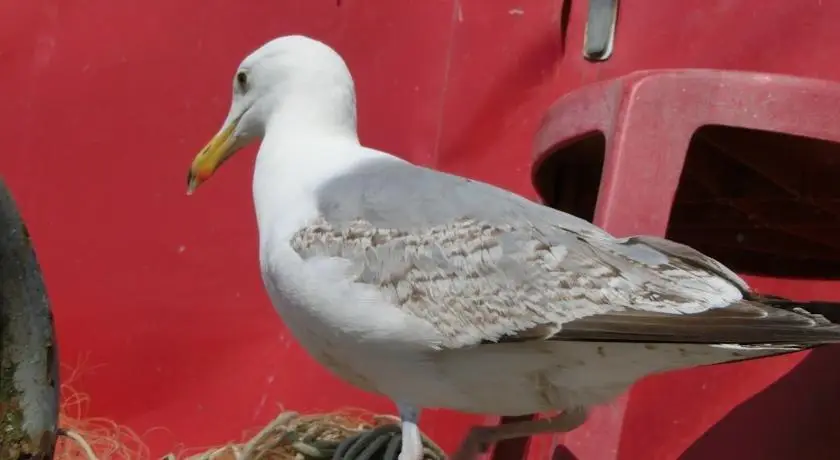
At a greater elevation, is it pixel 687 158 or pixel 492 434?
pixel 687 158

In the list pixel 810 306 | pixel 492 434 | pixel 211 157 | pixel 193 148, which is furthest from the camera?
pixel 193 148

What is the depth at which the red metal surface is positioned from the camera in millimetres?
1532

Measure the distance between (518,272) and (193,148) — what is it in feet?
2.99

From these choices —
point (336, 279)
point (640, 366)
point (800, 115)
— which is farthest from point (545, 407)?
point (800, 115)

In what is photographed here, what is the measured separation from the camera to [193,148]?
5.30ft

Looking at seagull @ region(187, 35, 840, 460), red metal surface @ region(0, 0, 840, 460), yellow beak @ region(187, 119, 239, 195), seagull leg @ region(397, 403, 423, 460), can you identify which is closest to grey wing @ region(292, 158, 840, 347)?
seagull @ region(187, 35, 840, 460)

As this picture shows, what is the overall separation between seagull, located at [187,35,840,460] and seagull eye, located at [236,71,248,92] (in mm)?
219

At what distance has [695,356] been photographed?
78cm

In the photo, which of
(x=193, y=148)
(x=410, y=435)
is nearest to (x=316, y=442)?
(x=410, y=435)

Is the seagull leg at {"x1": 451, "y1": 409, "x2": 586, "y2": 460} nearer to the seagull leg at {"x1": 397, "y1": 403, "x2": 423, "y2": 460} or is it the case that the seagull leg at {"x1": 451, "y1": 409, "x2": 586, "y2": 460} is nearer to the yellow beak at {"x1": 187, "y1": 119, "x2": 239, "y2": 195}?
the seagull leg at {"x1": 397, "y1": 403, "x2": 423, "y2": 460}

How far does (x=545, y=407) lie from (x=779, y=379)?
732 mm

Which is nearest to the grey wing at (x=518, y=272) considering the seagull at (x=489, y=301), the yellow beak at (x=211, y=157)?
the seagull at (x=489, y=301)

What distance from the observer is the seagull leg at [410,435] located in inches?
34.4

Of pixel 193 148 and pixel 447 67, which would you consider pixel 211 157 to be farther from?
→ pixel 447 67
